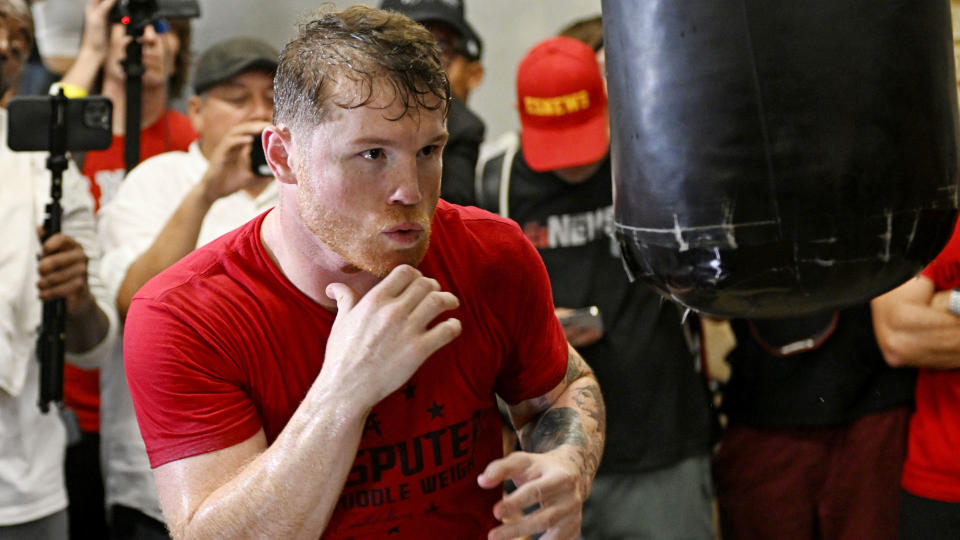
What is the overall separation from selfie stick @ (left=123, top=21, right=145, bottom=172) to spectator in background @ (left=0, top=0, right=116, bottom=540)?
277mm

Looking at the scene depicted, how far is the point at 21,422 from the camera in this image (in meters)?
2.34

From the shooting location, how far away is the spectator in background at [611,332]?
8.79 ft

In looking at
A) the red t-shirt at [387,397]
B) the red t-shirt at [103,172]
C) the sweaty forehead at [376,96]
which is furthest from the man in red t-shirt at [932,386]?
the red t-shirt at [103,172]

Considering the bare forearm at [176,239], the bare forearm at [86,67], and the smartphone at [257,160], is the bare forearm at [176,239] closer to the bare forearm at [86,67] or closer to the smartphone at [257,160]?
the smartphone at [257,160]

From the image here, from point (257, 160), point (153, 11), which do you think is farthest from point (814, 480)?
point (153, 11)

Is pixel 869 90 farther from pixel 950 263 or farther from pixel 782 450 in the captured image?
pixel 782 450

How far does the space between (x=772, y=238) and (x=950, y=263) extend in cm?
137

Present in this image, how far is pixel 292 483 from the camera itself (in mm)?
1386

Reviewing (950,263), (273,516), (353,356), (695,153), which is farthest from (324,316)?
(950,263)

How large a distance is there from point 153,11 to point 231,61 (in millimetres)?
265

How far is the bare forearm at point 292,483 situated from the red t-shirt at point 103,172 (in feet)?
4.86

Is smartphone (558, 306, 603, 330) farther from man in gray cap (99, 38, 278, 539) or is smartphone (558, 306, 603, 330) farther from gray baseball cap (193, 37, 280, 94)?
gray baseball cap (193, 37, 280, 94)

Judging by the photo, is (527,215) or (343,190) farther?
(527,215)

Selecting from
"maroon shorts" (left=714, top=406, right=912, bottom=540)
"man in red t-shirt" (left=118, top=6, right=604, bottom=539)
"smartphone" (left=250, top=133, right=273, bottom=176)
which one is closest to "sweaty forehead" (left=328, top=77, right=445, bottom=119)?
"man in red t-shirt" (left=118, top=6, right=604, bottom=539)
